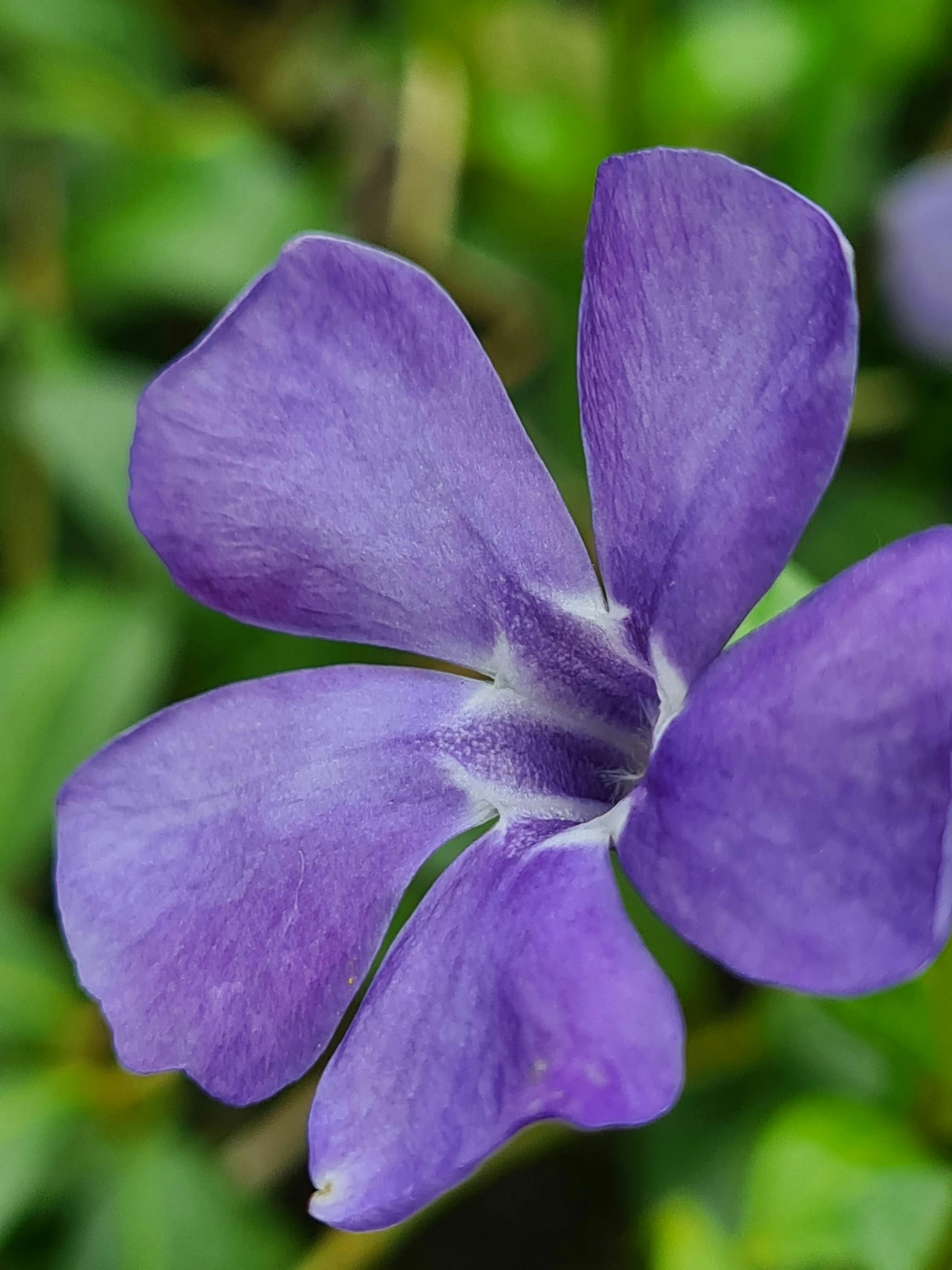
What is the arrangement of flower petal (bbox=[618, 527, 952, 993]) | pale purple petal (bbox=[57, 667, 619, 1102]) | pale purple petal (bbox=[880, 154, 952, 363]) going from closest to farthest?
flower petal (bbox=[618, 527, 952, 993]) → pale purple petal (bbox=[57, 667, 619, 1102]) → pale purple petal (bbox=[880, 154, 952, 363])

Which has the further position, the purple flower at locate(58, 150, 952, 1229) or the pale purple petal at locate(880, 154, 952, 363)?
the pale purple petal at locate(880, 154, 952, 363)

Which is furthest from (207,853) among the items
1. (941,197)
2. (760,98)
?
(760,98)

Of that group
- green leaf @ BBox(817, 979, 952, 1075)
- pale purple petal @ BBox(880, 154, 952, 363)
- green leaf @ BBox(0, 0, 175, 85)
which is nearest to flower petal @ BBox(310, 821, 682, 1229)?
green leaf @ BBox(817, 979, 952, 1075)

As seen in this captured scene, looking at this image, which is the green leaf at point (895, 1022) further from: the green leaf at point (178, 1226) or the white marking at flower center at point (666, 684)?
the green leaf at point (178, 1226)

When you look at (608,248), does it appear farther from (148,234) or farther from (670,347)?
(148,234)

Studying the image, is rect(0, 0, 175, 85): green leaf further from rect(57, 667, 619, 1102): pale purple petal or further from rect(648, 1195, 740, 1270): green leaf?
rect(648, 1195, 740, 1270): green leaf

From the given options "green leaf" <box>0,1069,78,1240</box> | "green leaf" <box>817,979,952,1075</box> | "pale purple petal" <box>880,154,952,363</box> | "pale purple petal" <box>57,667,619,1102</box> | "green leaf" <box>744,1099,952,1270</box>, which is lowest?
"green leaf" <box>0,1069,78,1240</box>
